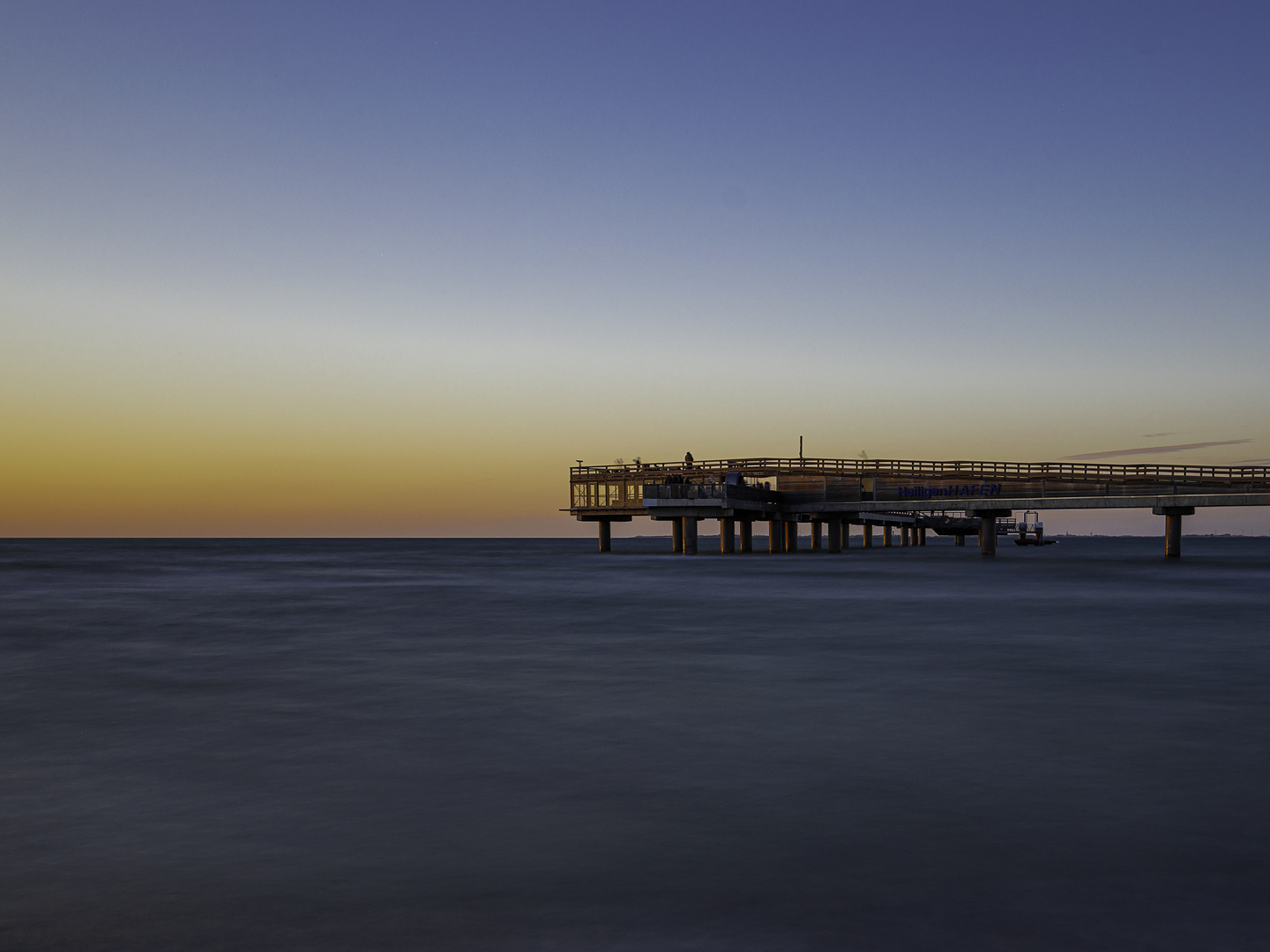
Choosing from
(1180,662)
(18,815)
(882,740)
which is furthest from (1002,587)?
(18,815)

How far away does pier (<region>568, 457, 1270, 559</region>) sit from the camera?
2594 inches

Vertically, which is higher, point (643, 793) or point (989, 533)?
point (643, 793)

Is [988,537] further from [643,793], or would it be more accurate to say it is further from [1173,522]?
[643,793]

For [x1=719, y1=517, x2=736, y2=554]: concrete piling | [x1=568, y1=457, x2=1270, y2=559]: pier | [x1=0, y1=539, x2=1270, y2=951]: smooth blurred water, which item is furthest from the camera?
[x1=719, y1=517, x2=736, y2=554]: concrete piling

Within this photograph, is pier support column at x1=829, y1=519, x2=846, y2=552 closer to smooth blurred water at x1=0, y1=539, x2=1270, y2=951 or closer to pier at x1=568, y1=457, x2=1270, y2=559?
pier at x1=568, y1=457, x2=1270, y2=559

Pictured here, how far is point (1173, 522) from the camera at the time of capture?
70000 mm

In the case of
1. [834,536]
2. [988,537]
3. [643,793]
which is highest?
[643,793]

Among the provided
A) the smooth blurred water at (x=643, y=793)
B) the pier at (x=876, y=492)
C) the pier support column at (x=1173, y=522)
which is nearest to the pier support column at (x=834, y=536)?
the pier at (x=876, y=492)

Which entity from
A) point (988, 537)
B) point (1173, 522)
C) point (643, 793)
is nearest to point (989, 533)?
point (988, 537)

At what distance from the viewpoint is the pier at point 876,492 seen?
2594 inches

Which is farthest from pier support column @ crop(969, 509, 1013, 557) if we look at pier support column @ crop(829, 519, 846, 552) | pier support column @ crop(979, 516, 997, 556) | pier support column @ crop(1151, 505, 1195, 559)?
pier support column @ crop(829, 519, 846, 552)

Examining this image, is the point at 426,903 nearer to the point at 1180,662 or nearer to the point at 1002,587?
the point at 1180,662

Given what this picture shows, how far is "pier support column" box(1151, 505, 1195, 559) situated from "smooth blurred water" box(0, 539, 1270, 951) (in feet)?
157

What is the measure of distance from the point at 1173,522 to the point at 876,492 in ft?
61.4
